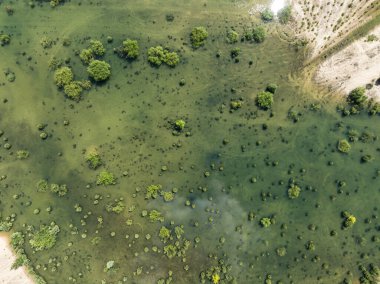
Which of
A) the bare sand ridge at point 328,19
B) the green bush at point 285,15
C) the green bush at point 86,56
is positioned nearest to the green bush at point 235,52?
the green bush at point 285,15

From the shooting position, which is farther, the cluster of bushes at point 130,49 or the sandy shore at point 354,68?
the sandy shore at point 354,68

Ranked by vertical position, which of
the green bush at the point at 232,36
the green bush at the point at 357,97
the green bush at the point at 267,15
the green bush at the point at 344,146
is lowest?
the green bush at the point at 344,146

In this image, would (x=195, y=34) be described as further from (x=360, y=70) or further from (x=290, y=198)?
(x=290, y=198)

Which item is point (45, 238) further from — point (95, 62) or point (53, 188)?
point (95, 62)

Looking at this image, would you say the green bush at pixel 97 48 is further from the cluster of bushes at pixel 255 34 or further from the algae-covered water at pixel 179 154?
the cluster of bushes at pixel 255 34

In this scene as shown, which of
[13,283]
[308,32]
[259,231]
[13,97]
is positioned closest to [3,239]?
[13,283]

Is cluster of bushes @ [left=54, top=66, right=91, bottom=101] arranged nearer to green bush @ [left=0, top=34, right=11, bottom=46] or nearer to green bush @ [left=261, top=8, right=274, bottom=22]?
green bush @ [left=0, top=34, right=11, bottom=46]

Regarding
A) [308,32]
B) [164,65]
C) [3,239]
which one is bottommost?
[3,239]
